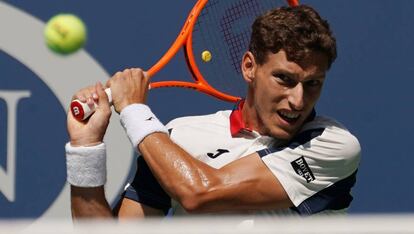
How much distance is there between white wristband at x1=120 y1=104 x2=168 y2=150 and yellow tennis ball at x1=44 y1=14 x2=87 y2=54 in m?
0.46

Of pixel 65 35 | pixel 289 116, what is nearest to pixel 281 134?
pixel 289 116

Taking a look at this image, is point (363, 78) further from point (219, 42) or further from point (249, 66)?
point (249, 66)

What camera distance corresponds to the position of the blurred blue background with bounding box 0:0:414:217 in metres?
4.46

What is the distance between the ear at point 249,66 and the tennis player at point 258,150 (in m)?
0.02

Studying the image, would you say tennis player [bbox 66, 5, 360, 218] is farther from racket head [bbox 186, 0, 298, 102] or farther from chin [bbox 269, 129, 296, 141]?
racket head [bbox 186, 0, 298, 102]

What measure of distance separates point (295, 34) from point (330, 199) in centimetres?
51

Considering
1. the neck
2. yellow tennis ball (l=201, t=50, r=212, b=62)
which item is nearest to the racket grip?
the neck

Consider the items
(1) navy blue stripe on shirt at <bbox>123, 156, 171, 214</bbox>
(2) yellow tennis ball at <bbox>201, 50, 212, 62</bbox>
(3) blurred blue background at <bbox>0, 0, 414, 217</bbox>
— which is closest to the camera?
(1) navy blue stripe on shirt at <bbox>123, 156, 171, 214</bbox>

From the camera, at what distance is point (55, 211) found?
174 inches

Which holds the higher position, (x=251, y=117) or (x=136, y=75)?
(x=136, y=75)

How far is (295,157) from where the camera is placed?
125 inches

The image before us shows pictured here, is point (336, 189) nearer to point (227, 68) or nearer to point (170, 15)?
point (227, 68)

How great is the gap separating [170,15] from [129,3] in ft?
0.59


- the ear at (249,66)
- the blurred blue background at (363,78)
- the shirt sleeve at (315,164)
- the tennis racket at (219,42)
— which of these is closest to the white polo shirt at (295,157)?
the shirt sleeve at (315,164)
